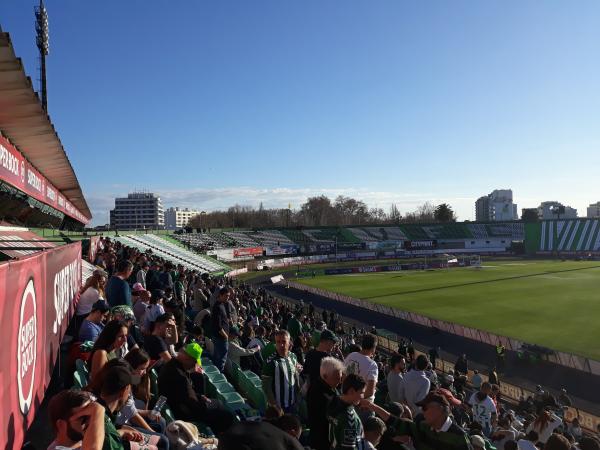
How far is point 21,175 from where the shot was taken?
507 inches

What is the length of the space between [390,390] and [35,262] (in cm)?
461

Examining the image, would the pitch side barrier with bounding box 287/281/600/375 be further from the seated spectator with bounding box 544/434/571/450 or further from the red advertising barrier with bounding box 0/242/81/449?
the red advertising barrier with bounding box 0/242/81/449

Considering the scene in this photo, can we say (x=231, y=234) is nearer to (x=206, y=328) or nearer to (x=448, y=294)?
(x=448, y=294)

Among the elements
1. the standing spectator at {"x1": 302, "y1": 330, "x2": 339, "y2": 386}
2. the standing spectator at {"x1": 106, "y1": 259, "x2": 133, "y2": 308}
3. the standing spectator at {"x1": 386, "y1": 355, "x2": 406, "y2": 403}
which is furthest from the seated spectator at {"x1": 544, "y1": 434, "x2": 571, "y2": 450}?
the standing spectator at {"x1": 106, "y1": 259, "x2": 133, "y2": 308}

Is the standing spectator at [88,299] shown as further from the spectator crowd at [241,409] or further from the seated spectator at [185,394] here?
the seated spectator at [185,394]

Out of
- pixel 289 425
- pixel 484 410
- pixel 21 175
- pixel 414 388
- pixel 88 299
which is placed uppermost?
pixel 21 175

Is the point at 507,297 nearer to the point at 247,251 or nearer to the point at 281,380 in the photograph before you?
the point at 281,380

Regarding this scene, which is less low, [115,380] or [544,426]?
[115,380]

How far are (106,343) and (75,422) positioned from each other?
1801 millimetres

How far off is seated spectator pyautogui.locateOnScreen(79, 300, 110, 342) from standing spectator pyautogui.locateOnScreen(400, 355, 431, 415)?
4050 mm

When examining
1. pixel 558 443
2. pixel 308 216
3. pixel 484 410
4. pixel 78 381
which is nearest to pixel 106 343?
pixel 78 381

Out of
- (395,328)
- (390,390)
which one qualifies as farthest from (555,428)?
(395,328)

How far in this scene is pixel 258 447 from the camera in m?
2.59

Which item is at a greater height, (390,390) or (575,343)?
(390,390)
